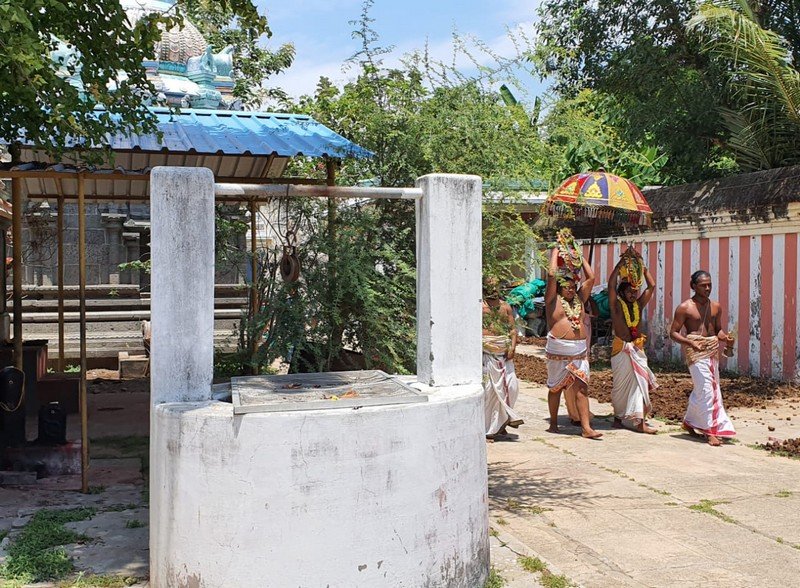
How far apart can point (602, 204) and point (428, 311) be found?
4.81 meters

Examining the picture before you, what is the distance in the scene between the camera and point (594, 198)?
9.23 meters

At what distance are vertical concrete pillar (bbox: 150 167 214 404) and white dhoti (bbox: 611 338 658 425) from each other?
557cm

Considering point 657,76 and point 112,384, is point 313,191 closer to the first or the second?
point 112,384

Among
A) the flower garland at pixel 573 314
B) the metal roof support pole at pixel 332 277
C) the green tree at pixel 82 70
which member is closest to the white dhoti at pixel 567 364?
the flower garland at pixel 573 314

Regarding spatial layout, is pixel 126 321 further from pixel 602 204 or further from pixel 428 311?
pixel 428 311

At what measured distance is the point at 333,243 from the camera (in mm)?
7203

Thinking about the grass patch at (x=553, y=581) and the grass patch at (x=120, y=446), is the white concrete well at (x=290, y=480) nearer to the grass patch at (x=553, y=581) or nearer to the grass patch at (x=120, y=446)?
the grass patch at (x=553, y=581)

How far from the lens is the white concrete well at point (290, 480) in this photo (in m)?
4.07

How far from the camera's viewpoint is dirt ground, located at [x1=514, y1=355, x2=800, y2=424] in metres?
10.1

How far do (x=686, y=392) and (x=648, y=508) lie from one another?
195 inches

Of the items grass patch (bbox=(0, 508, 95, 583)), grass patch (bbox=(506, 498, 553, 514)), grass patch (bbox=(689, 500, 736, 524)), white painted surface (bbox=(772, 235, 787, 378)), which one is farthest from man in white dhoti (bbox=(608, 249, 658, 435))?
grass patch (bbox=(0, 508, 95, 583))

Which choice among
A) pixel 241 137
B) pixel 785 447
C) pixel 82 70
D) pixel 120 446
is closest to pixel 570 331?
pixel 785 447

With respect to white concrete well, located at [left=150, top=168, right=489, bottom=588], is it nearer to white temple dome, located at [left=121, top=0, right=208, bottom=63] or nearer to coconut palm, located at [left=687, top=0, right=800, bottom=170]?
coconut palm, located at [left=687, top=0, right=800, bottom=170]

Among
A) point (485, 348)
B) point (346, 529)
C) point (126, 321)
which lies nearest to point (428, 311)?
point (346, 529)
